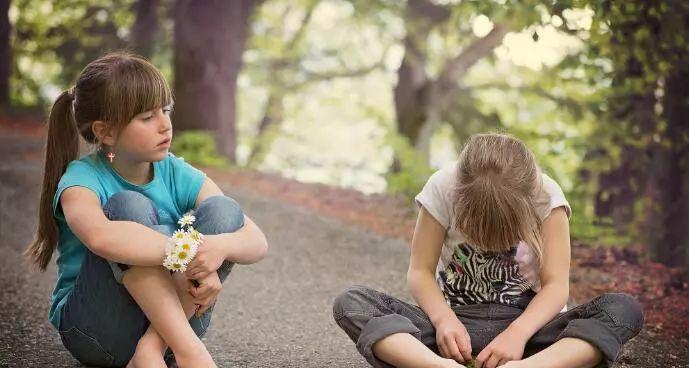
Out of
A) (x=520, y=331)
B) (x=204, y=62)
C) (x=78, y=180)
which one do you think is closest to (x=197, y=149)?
(x=204, y=62)

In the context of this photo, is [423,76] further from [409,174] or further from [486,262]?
[486,262]

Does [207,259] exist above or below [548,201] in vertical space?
below

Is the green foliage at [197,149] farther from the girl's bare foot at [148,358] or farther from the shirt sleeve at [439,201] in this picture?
the girl's bare foot at [148,358]

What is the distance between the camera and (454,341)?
2.36 meters

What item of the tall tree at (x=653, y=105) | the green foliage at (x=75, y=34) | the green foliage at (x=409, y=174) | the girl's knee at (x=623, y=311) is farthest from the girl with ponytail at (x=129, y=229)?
the green foliage at (x=75, y=34)

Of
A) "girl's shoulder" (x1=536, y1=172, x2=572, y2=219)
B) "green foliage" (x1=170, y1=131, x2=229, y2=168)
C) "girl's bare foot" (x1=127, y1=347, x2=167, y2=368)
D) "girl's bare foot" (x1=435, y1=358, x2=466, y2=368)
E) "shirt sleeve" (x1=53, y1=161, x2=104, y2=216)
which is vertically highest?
"girl's shoulder" (x1=536, y1=172, x2=572, y2=219)

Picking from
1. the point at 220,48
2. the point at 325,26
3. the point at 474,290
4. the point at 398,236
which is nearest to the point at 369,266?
the point at 398,236

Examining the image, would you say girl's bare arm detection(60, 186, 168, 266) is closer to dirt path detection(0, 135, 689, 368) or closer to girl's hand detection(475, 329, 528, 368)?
dirt path detection(0, 135, 689, 368)

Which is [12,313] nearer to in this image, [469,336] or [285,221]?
[469,336]

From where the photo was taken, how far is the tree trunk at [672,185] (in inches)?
197

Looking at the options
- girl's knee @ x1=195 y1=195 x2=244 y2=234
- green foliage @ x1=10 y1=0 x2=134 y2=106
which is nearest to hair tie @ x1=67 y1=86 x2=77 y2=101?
girl's knee @ x1=195 y1=195 x2=244 y2=234

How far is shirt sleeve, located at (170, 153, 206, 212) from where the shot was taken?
102 inches

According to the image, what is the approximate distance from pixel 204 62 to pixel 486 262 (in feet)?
23.4

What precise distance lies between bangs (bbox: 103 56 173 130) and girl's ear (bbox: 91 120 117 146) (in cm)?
3
